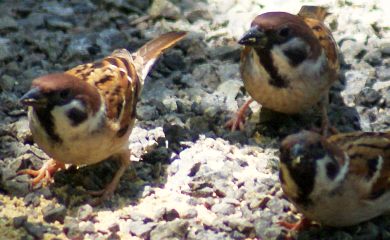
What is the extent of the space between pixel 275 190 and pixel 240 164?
33cm

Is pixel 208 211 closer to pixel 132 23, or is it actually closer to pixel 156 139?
pixel 156 139

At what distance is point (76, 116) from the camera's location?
16.6 feet

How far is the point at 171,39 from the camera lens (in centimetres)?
624

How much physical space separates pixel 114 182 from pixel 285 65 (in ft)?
4.13

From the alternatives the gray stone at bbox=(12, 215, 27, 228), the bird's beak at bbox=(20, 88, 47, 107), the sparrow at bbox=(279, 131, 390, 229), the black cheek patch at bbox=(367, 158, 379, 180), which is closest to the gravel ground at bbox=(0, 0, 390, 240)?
the gray stone at bbox=(12, 215, 27, 228)

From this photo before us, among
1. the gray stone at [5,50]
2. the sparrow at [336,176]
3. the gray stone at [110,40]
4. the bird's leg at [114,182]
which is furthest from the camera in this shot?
the gray stone at [110,40]

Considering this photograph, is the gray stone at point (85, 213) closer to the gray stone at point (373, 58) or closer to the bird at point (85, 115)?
the bird at point (85, 115)

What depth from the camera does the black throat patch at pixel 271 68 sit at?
5.77 m

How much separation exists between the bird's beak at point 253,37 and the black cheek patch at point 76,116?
110cm

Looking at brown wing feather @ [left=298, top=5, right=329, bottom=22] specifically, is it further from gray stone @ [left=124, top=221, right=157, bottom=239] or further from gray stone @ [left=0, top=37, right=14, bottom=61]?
gray stone @ [left=124, top=221, right=157, bottom=239]

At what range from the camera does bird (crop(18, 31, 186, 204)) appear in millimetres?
4980

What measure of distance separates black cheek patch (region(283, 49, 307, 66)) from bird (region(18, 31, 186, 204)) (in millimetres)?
908

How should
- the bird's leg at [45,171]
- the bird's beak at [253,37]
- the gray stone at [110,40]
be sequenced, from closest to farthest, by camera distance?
the bird's leg at [45,171] < the bird's beak at [253,37] < the gray stone at [110,40]

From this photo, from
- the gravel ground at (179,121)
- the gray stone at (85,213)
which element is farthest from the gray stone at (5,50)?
the gray stone at (85,213)
